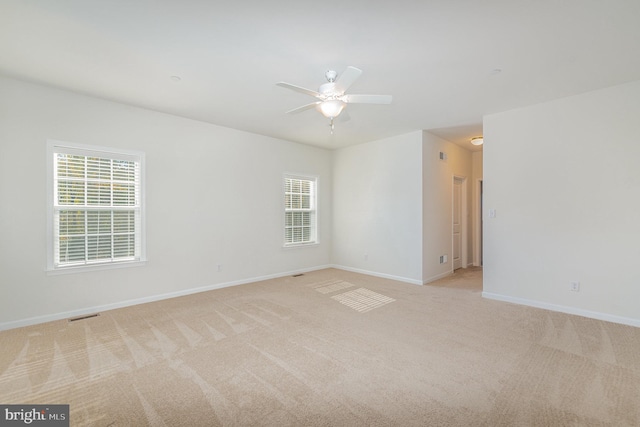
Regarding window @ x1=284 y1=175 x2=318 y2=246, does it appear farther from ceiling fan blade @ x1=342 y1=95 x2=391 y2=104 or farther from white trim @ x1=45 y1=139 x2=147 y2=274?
ceiling fan blade @ x1=342 y1=95 x2=391 y2=104

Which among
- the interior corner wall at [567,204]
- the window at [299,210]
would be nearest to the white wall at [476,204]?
the interior corner wall at [567,204]

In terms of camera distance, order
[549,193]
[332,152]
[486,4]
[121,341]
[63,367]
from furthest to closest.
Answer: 1. [332,152]
2. [549,193]
3. [121,341]
4. [63,367]
5. [486,4]

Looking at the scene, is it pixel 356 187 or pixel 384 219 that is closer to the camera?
pixel 384 219

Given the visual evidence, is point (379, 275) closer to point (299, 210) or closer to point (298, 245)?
→ point (298, 245)

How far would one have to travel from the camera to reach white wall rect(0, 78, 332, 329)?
3139mm

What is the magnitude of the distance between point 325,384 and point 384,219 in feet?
12.7

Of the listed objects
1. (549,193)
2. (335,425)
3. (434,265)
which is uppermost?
(549,193)

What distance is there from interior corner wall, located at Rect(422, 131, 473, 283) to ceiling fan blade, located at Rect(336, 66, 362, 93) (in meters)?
2.95

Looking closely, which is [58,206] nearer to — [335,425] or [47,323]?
[47,323]

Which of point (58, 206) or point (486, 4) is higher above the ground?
point (486, 4)

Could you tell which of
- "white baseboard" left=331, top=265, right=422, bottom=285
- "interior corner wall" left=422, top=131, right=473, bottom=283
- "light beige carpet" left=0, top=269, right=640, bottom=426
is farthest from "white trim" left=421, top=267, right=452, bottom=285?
"light beige carpet" left=0, top=269, right=640, bottom=426

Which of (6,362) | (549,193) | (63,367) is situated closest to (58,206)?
(6,362)

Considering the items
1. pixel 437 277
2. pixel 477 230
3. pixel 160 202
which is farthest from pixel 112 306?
pixel 477 230

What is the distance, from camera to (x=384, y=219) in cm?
557
